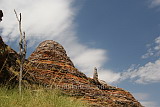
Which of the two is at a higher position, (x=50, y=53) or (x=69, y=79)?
Result: (x=50, y=53)

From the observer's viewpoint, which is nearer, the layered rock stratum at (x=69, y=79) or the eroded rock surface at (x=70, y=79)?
the layered rock stratum at (x=69, y=79)

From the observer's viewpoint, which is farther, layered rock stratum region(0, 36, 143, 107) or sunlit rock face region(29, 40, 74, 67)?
sunlit rock face region(29, 40, 74, 67)

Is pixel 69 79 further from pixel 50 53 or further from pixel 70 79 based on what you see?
pixel 50 53

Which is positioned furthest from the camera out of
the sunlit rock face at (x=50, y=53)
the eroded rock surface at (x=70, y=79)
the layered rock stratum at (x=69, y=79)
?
the sunlit rock face at (x=50, y=53)

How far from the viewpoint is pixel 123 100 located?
21.2 meters

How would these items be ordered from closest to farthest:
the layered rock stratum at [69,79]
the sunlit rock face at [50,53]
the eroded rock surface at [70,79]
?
the layered rock stratum at [69,79], the eroded rock surface at [70,79], the sunlit rock face at [50,53]

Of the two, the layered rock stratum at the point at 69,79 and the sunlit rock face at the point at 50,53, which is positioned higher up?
the sunlit rock face at the point at 50,53

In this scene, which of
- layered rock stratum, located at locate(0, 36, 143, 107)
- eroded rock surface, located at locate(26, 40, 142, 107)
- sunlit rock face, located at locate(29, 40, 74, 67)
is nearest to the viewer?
layered rock stratum, located at locate(0, 36, 143, 107)

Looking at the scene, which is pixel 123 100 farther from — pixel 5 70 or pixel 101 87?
pixel 5 70

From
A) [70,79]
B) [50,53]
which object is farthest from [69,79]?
[50,53]

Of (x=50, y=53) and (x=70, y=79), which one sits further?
(x=50, y=53)

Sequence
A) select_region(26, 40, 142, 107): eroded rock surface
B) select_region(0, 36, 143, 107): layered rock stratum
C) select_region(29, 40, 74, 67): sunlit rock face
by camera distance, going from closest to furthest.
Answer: select_region(0, 36, 143, 107): layered rock stratum
select_region(26, 40, 142, 107): eroded rock surface
select_region(29, 40, 74, 67): sunlit rock face

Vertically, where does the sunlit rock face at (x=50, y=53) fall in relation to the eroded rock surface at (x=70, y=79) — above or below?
above

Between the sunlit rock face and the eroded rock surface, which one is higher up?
the sunlit rock face
